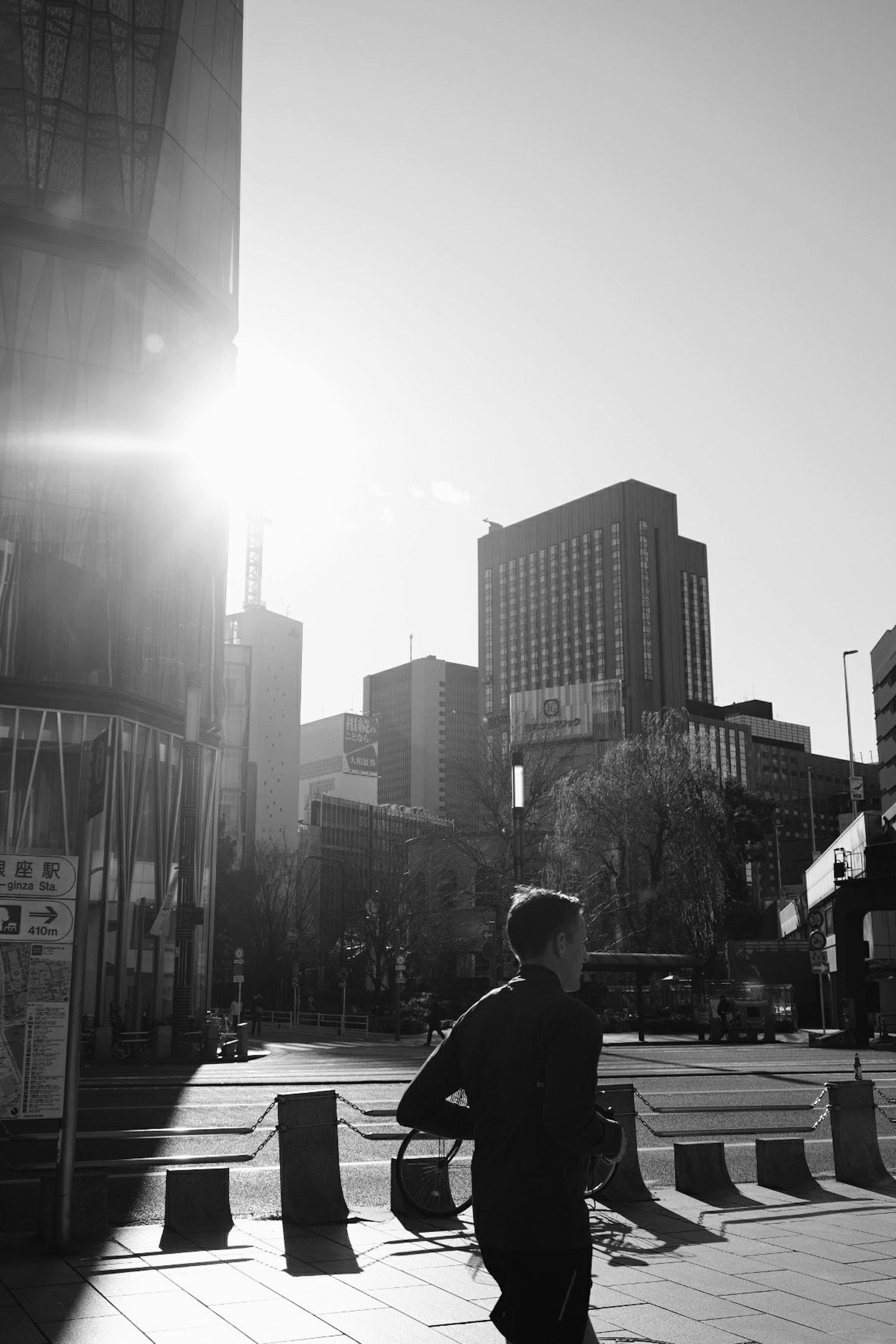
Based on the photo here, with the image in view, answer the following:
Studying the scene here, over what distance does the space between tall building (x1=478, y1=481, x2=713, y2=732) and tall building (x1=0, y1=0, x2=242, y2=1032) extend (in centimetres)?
10602

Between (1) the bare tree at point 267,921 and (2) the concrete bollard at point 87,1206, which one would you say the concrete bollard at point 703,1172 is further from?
(1) the bare tree at point 267,921

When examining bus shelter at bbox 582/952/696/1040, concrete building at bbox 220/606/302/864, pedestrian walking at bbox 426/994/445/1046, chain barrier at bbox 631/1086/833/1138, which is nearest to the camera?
chain barrier at bbox 631/1086/833/1138

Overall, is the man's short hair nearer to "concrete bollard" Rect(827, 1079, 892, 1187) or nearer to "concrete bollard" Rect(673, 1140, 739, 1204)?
"concrete bollard" Rect(673, 1140, 739, 1204)

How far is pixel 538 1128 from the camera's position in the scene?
364 centimetres

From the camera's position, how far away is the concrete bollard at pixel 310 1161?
31.2 ft

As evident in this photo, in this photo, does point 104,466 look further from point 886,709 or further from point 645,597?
point 645,597

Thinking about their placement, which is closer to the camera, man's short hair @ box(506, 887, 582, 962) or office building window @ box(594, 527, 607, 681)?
man's short hair @ box(506, 887, 582, 962)

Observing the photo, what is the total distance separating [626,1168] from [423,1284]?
3.39 metres

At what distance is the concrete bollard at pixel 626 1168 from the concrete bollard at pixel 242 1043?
22449 mm

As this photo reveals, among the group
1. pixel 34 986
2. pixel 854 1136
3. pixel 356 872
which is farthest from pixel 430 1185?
pixel 356 872

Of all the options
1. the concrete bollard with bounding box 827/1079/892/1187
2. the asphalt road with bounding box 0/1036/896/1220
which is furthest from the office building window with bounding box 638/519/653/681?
the concrete bollard with bounding box 827/1079/892/1187

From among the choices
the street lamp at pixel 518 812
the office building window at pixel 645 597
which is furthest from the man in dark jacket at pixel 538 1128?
the office building window at pixel 645 597

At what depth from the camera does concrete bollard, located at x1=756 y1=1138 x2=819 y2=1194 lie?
11133 millimetres

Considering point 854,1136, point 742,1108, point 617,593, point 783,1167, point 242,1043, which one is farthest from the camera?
point 617,593
